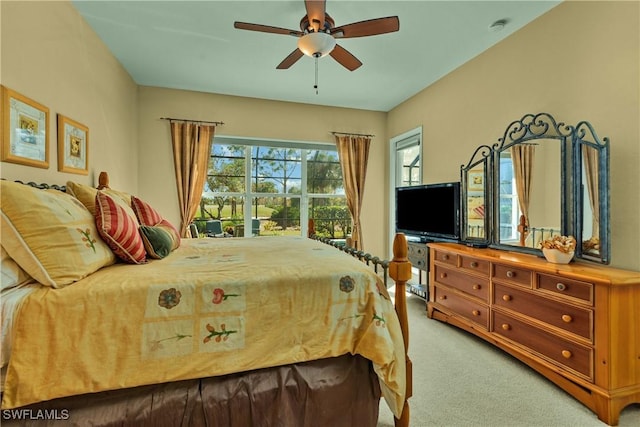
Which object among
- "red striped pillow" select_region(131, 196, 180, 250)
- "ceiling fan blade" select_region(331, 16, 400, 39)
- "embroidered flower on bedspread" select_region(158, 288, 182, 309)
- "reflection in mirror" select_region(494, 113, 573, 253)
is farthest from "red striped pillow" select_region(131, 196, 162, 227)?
"reflection in mirror" select_region(494, 113, 573, 253)

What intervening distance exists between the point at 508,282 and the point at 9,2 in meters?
3.68

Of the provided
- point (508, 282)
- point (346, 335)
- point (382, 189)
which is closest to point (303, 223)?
point (382, 189)

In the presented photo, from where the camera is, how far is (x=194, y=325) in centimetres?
123

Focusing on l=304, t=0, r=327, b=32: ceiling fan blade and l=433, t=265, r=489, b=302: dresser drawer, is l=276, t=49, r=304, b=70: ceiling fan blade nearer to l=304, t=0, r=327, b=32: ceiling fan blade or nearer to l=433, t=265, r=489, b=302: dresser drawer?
l=304, t=0, r=327, b=32: ceiling fan blade

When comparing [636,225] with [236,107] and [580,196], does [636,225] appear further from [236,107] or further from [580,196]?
[236,107]

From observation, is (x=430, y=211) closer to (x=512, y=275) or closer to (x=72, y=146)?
(x=512, y=275)

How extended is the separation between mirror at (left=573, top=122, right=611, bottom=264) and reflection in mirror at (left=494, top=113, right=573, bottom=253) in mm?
96

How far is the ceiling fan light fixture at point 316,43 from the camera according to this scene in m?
1.97

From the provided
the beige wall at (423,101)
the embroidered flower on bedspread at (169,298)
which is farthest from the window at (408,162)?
the embroidered flower on bedspread at (169,298)

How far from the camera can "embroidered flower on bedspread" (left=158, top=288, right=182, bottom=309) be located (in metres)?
1.20

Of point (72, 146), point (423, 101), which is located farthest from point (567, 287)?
point (72, 146)

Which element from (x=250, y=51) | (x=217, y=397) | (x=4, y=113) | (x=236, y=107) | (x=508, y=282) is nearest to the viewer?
(x=217, y=397)

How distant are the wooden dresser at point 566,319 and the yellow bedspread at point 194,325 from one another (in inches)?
46.8

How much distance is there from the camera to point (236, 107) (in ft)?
13.9
